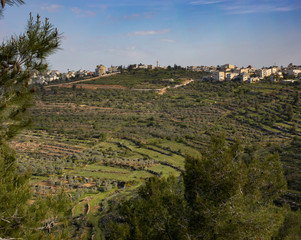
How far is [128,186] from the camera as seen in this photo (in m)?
19.9

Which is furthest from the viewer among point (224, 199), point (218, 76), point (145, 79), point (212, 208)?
point (218, 76)

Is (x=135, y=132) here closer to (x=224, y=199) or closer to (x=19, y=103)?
(x=224, y=199)

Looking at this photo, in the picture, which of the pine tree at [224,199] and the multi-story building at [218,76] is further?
the multi-story building at [218,76]

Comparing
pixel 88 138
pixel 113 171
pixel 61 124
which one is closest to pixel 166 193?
pixel 113 171

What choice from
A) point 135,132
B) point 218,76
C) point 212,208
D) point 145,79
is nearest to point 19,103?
point 212,208

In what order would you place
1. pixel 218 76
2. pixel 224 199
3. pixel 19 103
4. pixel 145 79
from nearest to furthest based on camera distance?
pixel 19 103
pixel 224 199
pixel 145 79
pixel 218 76

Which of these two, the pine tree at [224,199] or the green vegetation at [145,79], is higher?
the green vegetation at [145,79]

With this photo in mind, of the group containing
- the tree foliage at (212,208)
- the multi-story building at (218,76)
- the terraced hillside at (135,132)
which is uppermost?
the multi-story building at (218,76)

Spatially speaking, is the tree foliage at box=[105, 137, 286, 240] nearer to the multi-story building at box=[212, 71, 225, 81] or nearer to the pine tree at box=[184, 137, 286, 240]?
the pine tree at box=[184, 137, 286, 240]

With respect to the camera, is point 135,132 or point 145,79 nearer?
point 135,132

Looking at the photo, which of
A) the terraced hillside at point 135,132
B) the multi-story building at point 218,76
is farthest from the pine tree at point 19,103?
the multi-story building at point 218,76

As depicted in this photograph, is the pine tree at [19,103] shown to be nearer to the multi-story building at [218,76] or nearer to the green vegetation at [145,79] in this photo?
the green vegetation at [145,79]

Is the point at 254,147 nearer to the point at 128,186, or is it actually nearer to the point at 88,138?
the point at 128,186

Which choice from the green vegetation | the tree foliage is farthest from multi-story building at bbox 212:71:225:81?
the tree foliage
